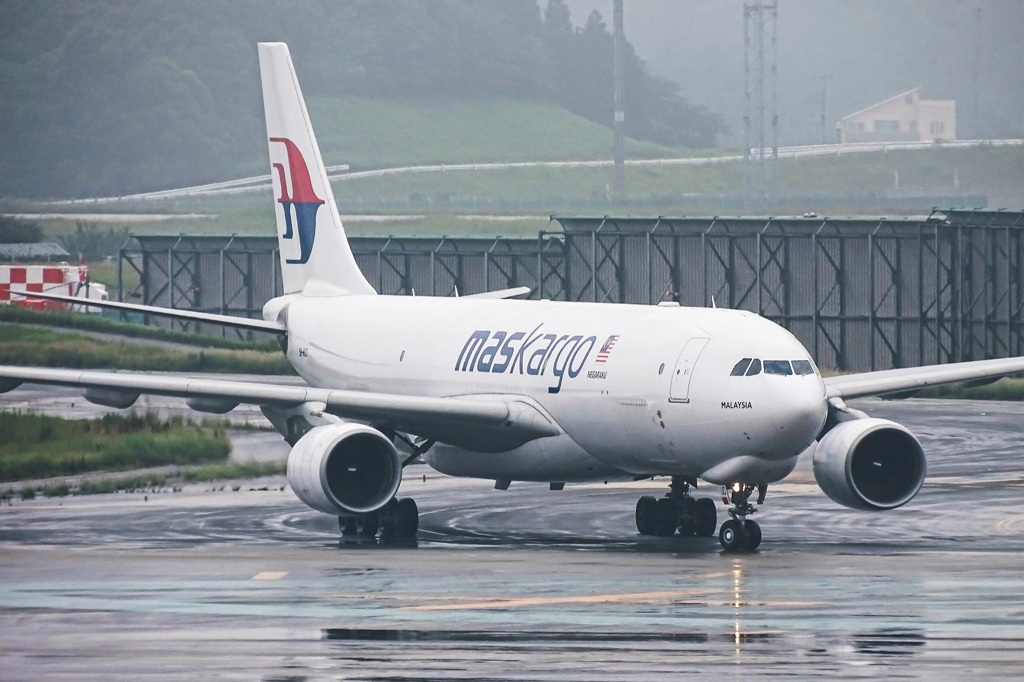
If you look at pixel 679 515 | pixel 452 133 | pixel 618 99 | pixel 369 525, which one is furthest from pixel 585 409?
pixel 452 133

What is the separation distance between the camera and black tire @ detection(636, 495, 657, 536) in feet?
94.0

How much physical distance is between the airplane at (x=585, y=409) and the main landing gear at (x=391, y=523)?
0.10 ft

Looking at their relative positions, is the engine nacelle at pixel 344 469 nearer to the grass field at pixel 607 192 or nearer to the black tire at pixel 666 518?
the black tire at pixel 666 518

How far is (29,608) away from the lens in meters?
20.3

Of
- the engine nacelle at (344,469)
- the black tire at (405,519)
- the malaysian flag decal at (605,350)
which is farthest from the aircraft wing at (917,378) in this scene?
the engine nacelle at (344,469)

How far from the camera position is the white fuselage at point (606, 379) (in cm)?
2603

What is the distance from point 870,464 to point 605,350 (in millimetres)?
4357

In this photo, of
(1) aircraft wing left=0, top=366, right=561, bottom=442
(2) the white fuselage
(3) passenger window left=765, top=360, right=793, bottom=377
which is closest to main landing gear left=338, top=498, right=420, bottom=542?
(1) aircraft wing left=0, top=366, right=561, bottom=442

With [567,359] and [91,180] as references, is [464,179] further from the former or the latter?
[567,359]

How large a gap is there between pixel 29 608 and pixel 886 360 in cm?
4124

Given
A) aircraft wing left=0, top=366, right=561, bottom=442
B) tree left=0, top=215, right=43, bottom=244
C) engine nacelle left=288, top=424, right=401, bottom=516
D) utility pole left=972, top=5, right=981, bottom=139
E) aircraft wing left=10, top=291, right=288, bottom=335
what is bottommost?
engine nacelle left=288, top=424, right=401, bottom=516

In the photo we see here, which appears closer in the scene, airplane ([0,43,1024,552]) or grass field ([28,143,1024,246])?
airplane ([0,43,1024,552])

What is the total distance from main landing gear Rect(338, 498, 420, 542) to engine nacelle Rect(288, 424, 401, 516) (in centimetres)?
76

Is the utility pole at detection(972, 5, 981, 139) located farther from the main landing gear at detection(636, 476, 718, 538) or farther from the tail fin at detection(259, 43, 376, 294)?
the main landing gear at detection(636, 476, 718, 538)
